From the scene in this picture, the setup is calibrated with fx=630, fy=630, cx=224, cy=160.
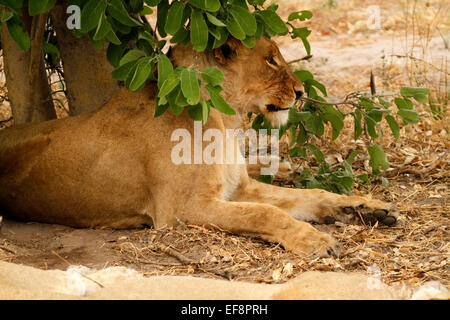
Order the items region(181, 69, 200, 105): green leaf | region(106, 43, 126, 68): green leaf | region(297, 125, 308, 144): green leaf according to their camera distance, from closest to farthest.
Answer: region(181, 69, 200, 105): green leaf, region(106, 43, 126, 68): green leaf, region(297, 125, 308, 144): green leaf

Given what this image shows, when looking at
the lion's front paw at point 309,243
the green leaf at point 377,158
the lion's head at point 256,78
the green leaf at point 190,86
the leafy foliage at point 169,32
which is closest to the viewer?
the green leaf at point 190,86

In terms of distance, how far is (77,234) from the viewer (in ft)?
10.8

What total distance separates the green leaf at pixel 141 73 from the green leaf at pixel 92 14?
266mm

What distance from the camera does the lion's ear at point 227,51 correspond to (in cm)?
335

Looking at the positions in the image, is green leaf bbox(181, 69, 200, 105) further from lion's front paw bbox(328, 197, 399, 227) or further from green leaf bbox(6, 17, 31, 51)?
lion's front paw bbox(328, 197, 399, 227)

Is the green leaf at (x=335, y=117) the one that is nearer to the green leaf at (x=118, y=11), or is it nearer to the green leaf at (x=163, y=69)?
the green leaf at (x=163, y=69)

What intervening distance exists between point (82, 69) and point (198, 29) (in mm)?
1528

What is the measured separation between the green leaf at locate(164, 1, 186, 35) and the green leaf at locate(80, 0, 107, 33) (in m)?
0.30

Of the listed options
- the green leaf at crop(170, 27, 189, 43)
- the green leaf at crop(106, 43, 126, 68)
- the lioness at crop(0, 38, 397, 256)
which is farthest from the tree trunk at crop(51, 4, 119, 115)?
the green leaf at crop(170, 27, 189, 43)

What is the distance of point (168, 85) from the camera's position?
2695 millimetres

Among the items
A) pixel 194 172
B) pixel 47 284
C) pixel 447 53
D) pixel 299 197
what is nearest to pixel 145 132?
pixel 194 172

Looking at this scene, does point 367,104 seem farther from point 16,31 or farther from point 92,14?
point 16,31

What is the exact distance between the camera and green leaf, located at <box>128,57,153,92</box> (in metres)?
2.83

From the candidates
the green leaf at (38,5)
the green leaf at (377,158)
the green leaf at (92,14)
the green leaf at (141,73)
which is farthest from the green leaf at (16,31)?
the green leaf at (377,158)
